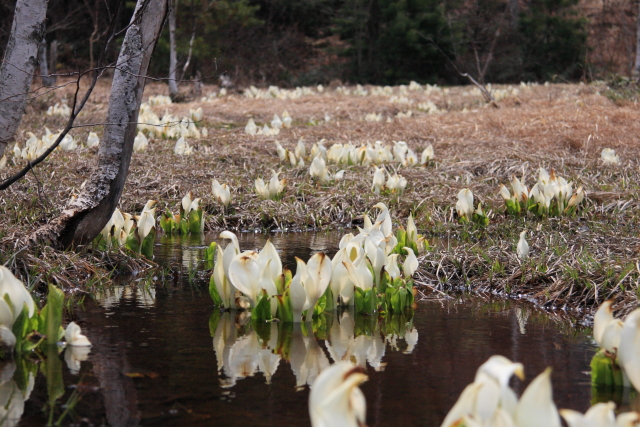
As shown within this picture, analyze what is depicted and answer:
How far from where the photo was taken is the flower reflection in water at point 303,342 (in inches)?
109

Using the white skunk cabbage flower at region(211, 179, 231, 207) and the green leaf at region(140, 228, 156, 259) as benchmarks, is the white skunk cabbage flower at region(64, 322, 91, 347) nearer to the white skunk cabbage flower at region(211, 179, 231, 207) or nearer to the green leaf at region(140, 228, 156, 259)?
the green leaf at region(140, 228, 156, 259)

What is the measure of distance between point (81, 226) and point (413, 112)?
1090 cm

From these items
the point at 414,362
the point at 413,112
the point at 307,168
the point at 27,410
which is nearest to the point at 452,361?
the point at 414,362

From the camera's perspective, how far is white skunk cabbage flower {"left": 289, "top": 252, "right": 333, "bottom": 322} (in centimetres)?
327

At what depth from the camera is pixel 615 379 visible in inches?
101

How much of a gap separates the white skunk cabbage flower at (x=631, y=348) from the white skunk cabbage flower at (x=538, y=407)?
Answer: 2.17 ft

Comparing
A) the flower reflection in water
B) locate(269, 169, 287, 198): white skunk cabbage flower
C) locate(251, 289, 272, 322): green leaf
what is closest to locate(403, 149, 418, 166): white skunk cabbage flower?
locate(269, 169, 287, 198): white skunk cabbage flower

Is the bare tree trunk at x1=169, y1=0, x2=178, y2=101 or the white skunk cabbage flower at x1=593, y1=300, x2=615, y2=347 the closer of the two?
the white skunk cabbage flower at x1=593, y1=300, x2=615, y2=347

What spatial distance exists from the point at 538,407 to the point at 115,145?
3.19 m

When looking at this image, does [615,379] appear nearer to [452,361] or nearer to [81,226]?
[452,361]

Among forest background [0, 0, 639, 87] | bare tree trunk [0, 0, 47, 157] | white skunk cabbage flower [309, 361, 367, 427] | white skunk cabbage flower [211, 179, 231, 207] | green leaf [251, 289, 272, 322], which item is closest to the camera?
white skunk cabbage flower [309, 361, 367, 427]

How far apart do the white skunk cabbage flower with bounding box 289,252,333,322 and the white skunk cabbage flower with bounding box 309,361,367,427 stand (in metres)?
1.60

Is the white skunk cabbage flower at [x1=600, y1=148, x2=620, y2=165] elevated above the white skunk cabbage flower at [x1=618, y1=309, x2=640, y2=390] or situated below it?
above

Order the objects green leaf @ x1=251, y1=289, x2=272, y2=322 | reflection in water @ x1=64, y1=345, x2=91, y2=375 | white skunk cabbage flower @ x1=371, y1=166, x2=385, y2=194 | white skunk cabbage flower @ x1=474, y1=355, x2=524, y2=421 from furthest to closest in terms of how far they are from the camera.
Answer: white skunk cabbage flower @ x1=371, y1=166, x2=385, y2=194
green leaf @ x1=251, y1=289, x2=272, y2=322
reflection in water @ x1=64, y1=345, x2=91, y2=375
white skunk cabbage flower @ x1=474, y1=355, x2=524, y2=421
